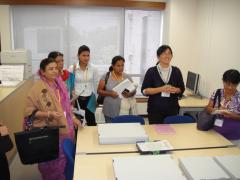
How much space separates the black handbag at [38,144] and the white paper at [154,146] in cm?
79

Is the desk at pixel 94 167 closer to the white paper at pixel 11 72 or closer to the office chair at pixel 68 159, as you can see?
the office chair at pixel 68 159

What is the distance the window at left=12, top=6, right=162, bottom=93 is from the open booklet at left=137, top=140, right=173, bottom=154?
306cm

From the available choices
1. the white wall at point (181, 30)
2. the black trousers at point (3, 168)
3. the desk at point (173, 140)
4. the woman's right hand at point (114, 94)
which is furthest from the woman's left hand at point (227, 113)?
the white wall at point (181, 30)

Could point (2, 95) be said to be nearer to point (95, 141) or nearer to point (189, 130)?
point (95, 141)

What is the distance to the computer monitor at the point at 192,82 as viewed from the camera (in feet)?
14.6

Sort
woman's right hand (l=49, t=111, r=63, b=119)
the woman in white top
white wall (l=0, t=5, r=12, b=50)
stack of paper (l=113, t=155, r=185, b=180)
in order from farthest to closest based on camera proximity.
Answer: white wall (l=0, t=5, r=12, b=50) → the woman in white top → woman's right hand (l=49, t=111, r=63, b=119) → stack of paper (l=113, t=155, r=185, b=180)

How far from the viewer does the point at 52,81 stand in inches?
101

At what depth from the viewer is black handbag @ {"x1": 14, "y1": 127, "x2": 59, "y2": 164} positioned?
2258 millimetres

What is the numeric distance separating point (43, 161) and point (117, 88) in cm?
124

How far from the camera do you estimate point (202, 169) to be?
175 centimetres

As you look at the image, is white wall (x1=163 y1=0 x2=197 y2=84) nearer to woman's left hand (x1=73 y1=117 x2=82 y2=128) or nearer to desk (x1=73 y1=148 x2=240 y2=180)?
woman's left hand (x1=73 y1=117 x2=82 y2=128)

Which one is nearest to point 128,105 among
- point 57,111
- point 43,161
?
point 57,111

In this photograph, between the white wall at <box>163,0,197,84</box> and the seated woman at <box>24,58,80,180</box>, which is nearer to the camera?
the seated woman at <box>24,58,80,180</box>

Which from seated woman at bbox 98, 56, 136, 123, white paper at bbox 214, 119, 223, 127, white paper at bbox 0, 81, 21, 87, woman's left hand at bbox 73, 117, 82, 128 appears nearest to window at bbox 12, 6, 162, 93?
white paper at bbox 0, 81, 21, 87
